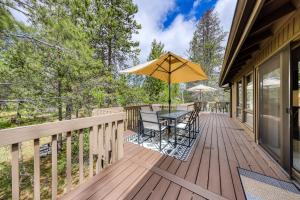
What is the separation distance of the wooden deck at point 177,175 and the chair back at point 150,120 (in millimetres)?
583

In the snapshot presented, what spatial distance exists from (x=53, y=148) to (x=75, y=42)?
3.96 m

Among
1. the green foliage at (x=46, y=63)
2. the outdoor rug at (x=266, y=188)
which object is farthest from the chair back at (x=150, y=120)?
the green foliage at (x=46, y=63)

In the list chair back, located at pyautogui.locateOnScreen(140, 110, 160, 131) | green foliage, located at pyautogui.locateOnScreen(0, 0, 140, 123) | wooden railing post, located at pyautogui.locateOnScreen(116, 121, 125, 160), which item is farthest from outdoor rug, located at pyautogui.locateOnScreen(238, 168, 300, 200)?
green foliage, located at pyautogui.locateOnScreen(0, 0, 140, 123)

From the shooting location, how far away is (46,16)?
4004mm

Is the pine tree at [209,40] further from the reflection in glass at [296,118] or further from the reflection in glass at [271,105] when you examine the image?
the reflection in glass at [296,118]

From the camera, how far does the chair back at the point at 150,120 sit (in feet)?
12.0

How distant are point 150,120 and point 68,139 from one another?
2.15m

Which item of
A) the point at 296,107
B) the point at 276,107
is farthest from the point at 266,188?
the point at 276,107

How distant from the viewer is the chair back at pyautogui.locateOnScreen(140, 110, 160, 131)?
143 inches

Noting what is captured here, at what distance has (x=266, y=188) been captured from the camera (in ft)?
7.11

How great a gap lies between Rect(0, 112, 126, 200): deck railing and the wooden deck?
0.81 ft

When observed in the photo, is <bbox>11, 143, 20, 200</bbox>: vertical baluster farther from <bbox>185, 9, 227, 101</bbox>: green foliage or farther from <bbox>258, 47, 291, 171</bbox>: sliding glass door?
<bbox>185, 9, 227, 101</bbox>: green foliage

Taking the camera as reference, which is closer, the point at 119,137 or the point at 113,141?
the point at 113,141

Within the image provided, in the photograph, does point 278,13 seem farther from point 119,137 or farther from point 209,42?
point 209,42
